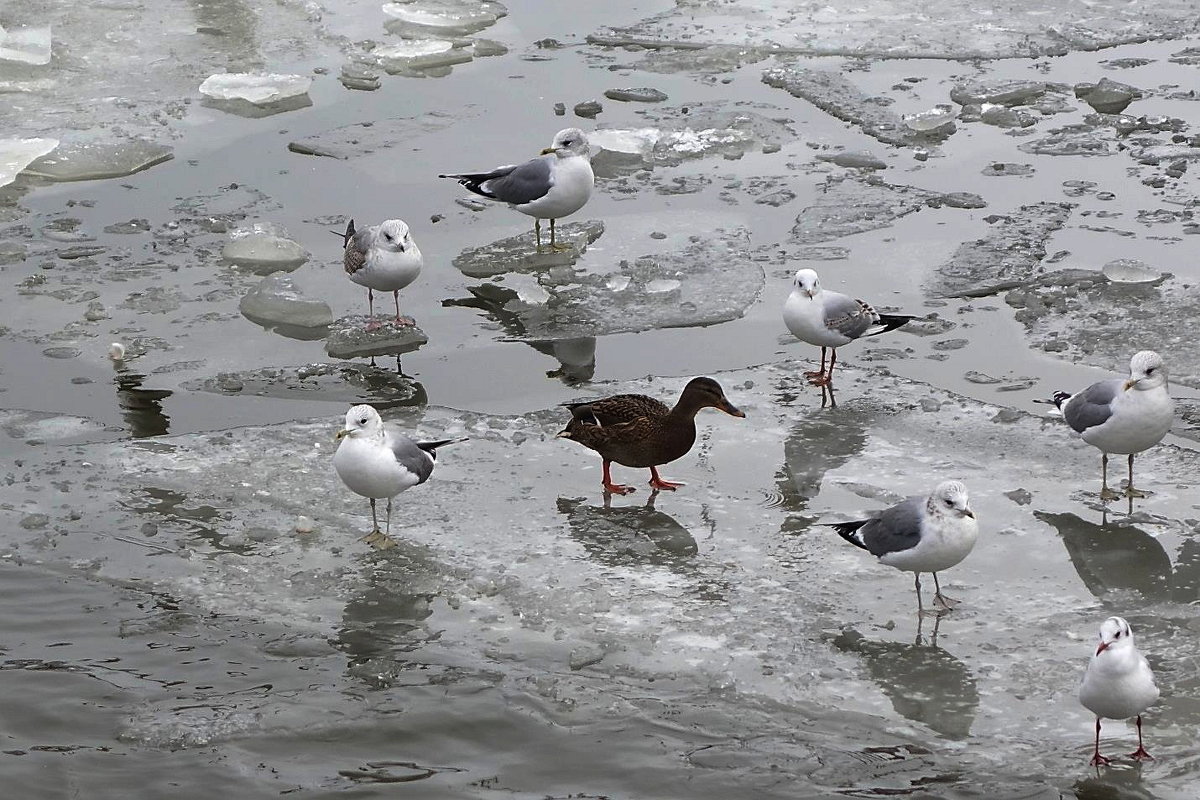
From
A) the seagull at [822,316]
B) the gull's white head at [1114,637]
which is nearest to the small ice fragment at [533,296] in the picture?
the seagull at [822,316]

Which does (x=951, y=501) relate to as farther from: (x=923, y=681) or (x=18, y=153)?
(x=18, y=153)

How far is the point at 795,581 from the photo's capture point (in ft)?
20.3

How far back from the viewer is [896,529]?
19.2 feet

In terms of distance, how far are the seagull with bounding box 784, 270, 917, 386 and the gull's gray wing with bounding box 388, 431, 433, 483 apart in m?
2.28

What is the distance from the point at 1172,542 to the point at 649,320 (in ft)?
11.4

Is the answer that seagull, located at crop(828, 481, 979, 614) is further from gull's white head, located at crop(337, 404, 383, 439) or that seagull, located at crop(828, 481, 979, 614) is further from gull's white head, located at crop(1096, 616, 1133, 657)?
gull's white head, located at crop(337, 404, 383, 439)

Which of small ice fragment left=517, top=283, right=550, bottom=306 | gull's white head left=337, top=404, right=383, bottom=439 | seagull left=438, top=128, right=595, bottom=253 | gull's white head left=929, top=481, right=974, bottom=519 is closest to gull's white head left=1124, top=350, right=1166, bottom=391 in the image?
gull's white head left=929, top=481, right=974, bottom=519

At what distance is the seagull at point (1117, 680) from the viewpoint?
15.7ft

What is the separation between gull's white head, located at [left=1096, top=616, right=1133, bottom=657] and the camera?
481cm

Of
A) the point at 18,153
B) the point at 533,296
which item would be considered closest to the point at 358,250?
the point at 533,296

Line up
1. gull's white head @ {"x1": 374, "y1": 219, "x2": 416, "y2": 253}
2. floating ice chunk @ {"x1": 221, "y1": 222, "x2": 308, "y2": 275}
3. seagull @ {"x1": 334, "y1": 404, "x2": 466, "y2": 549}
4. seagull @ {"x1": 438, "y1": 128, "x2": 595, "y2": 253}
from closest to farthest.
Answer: seagull @ {"x1": 334, "y1": 404, "x2": 466, "y2": 549}
gull's white head @ {"x1": 374, "y1": 219, "x2": 416, "y2": 253}
floating ice chunk @ {"x1": 221, "y1": 222, "x2": 308, "y2": 275}
seagull @ {"x1": 438, "y1": 128, "x2": 595, "y2": 253}

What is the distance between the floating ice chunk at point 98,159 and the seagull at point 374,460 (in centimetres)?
573

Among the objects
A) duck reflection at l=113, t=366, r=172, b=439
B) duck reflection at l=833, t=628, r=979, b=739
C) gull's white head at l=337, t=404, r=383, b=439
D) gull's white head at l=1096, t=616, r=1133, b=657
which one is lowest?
duck reflection at l=113, t=366, r=172, b=439

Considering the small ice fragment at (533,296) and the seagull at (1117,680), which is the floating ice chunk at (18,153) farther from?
the seagull at (1117,680)
